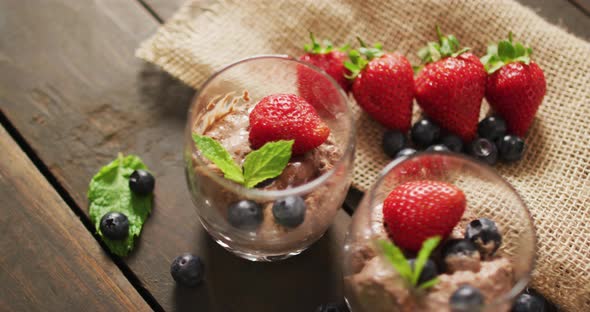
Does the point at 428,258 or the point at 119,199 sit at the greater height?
the point at 428,258

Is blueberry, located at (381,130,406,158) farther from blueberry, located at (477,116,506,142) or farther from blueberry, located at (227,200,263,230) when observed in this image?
blueberry, located at (227,200,263,230)

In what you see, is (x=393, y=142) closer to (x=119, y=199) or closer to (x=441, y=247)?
(x=441, y=247)

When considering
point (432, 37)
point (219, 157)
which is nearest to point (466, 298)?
point (219, 157)

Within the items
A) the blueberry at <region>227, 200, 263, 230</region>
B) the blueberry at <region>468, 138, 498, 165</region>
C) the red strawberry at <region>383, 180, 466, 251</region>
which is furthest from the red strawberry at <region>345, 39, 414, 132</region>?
the blueberry at <region>227, 200, 263, 230</region>

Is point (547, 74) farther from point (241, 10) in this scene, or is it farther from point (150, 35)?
point (150, 35)

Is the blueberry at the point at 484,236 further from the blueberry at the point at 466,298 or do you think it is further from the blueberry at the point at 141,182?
the blueberry at the point at 141,182

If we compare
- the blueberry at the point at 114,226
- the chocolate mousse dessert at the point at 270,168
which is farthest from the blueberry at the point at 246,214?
the blueberry at the point at 114,226
